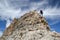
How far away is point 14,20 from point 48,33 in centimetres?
1849

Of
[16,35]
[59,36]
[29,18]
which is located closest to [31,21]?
[29,18]

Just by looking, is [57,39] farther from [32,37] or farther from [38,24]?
[38,24]

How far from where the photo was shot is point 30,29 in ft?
205

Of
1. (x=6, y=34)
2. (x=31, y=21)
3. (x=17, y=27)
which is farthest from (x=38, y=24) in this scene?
(x=6, y=34)

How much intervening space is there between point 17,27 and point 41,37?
12176 mm

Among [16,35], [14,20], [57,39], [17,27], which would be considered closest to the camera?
[57,39]

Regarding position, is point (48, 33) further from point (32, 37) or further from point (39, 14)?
point (39, 14)

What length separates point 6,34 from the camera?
68312 mm

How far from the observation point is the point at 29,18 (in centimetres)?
6850

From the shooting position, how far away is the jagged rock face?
5815 centimetres

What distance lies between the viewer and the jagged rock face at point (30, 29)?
58153mm

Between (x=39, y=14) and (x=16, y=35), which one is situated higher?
(x=39, y=14)

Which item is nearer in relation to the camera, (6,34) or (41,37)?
(41,37)

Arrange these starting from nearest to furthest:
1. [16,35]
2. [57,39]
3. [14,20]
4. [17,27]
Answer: [57,39] < [16,35] < [17,27] < [14,20]
